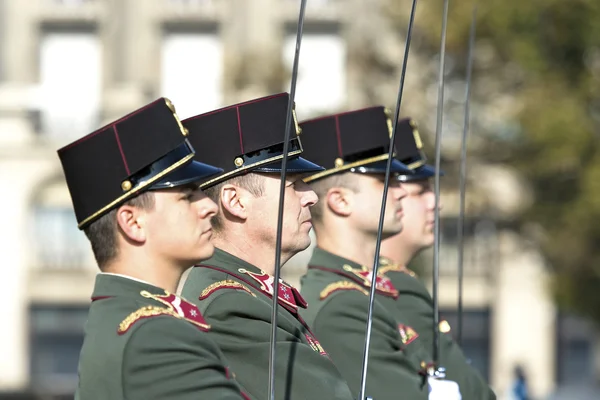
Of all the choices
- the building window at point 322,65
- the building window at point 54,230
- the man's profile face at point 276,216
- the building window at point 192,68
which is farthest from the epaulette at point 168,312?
the building window at point 54,230

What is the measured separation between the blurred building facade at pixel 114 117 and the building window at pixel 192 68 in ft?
0.12

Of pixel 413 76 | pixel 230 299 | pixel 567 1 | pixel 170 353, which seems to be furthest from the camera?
pixel 413 76

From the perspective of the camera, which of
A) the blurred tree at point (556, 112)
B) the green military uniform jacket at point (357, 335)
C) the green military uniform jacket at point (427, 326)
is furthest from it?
the blurred tree at point (556, 112)

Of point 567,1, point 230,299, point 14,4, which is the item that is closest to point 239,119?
point 230,299

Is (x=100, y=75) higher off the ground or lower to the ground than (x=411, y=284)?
lower

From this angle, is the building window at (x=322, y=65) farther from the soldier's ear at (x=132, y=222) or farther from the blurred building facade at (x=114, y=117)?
the soldier's ear at (x=132, y=222)

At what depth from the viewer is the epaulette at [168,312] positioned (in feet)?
13.0

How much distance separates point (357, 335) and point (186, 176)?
5.22ft

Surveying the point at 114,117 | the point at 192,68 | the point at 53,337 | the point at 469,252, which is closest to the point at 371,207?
the point at 469,252

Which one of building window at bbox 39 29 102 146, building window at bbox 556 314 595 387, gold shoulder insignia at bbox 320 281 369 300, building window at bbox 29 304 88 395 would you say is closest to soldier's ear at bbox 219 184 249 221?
gold shoulder insignia at bbox 320 281 369 300

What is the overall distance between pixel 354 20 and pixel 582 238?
14298 mm

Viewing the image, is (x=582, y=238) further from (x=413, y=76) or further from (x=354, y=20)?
(x=354, y=20)

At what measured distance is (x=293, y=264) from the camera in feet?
111

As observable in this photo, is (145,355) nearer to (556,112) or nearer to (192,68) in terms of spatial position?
(556,112)
